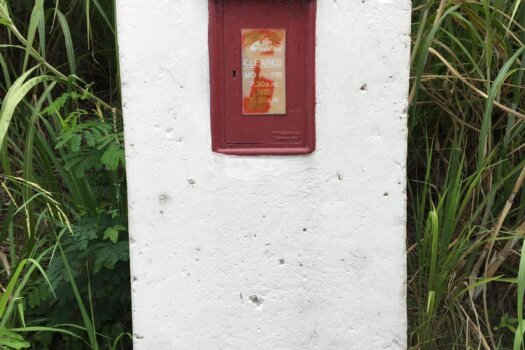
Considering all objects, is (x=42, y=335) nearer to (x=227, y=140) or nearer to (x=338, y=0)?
(x=227, y=140)

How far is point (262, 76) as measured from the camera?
177cm

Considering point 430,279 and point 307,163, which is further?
point 430,279

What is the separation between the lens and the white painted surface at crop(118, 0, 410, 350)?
5.77 feet

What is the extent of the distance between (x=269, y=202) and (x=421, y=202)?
791 millimetres

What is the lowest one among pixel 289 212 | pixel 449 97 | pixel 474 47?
pixel 289 212

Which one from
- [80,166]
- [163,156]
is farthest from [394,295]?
[80,166]

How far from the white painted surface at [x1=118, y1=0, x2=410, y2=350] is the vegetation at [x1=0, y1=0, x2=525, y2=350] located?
264 millimetres

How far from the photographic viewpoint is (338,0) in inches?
68.7

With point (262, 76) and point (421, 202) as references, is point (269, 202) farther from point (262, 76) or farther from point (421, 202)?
point (421, 202)

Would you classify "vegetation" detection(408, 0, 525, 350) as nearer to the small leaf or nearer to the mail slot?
the mail slot

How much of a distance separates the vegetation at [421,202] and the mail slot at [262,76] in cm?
51

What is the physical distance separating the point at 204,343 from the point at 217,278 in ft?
0.66

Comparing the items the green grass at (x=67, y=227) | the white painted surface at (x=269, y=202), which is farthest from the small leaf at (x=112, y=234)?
the white painted surface at (x=269, y=202)

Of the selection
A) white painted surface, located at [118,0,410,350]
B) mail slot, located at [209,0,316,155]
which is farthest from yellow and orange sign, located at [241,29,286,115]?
white painted surface, located at [118,0,410,350]
